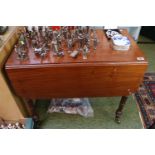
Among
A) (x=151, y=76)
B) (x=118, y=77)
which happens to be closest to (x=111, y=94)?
(x=118, y=77)

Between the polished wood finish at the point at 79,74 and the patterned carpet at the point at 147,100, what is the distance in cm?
55

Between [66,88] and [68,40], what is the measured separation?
403 mm

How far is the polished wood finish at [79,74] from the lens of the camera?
3.64ft

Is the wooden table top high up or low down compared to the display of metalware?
down

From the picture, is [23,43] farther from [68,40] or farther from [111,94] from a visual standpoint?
[111,94]

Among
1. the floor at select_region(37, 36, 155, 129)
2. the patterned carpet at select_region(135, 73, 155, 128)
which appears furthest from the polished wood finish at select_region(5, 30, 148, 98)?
the patterned carpet at select_region(135, 73, 155, 128)

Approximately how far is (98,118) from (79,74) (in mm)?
691

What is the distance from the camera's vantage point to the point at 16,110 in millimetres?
1414

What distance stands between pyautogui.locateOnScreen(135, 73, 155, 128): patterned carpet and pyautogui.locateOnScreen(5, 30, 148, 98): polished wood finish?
0.55m

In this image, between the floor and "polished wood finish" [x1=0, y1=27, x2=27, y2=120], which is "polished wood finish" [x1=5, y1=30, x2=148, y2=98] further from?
the floor

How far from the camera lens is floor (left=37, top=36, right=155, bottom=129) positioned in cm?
156

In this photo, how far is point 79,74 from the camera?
1144 mm

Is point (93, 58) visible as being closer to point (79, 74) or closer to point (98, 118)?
point (79, 74)

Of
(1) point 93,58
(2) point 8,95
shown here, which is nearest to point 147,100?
(1) point 93,58
